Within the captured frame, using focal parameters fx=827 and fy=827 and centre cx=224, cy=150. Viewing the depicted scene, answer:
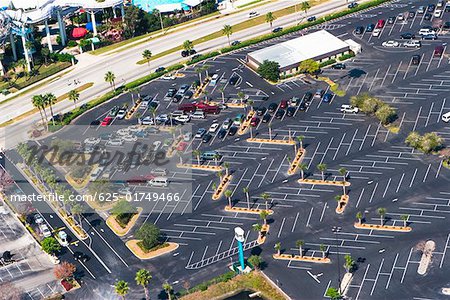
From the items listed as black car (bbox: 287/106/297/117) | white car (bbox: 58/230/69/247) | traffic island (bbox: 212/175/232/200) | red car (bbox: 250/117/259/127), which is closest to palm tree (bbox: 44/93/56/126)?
white car (bbox: 58/230/69/247)

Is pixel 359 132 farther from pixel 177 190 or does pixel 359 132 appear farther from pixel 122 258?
pixel 122 258

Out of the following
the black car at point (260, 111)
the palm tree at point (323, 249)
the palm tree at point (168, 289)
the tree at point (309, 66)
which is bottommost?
the palm tree at point (168, 289)

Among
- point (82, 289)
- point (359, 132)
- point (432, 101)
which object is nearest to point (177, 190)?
point (82, 289)

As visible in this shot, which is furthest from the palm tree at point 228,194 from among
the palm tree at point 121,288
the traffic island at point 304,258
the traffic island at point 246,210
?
the palm tree at point 121,288

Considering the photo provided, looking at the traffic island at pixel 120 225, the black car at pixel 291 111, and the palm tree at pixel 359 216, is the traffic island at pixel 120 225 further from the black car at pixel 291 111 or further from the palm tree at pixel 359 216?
the black car at pixel 291 111

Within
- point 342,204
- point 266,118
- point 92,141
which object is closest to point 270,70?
point 266,118

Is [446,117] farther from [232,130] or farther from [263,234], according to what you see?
[263,234]
